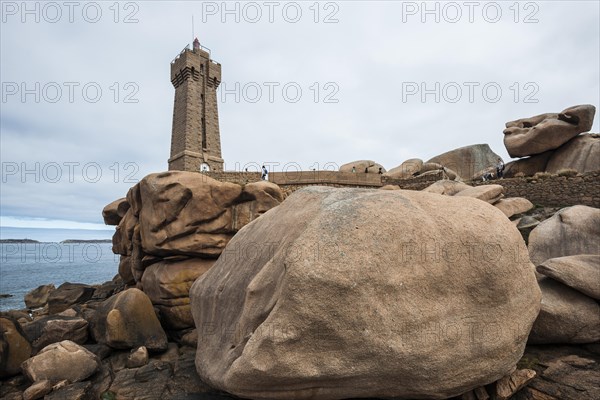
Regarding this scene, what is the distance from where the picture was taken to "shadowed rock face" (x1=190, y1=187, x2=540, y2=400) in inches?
130

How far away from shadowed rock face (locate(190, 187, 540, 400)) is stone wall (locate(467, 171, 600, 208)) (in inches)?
549

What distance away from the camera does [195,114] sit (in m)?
27.8

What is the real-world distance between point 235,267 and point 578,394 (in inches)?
196

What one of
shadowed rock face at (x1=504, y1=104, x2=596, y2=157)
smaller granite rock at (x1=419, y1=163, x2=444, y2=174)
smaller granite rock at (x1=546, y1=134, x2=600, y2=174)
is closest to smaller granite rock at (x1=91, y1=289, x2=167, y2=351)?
smaller granite rock at (x1=546, y1=134, x2=600, y2=174)

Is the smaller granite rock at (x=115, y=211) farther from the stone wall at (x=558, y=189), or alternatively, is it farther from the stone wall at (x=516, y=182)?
the stone wall at (x=558, y=189)

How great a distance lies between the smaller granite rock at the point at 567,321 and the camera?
4.86 meters

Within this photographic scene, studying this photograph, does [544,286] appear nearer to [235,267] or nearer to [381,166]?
[235,267]

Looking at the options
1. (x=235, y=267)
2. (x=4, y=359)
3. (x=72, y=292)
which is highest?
(x=235, y=267)

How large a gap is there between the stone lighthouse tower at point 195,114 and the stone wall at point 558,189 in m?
22.7

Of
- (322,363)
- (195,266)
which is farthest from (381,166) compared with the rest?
(322,363)

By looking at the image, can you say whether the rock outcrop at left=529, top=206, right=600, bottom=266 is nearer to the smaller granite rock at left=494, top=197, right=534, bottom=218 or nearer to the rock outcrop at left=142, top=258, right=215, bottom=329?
the smaller granite rock at left=494, top=197, right=534, bottom=218

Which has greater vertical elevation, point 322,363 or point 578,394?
point 322,363

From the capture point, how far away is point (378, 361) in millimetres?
3410

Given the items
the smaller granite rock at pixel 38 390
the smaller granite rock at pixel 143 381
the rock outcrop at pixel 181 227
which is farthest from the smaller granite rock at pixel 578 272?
the smaller granite rock at pixel 38 390
